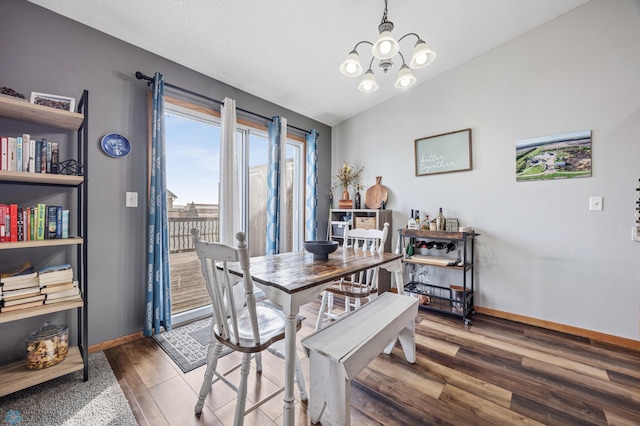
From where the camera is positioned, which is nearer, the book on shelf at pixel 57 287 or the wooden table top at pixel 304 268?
the wooden table top at pixel 304 268

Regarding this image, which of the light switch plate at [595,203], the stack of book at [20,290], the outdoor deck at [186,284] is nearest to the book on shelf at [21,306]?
the stack of book at [20,290]

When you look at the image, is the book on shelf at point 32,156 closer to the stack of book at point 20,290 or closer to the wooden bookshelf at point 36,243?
the wooden bookshelf at point 36,243

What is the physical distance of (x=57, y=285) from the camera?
1.65 m

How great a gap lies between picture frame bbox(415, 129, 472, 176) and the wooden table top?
5.47 feet

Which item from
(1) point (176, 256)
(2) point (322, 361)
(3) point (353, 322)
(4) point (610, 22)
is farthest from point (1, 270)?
(4) point (610, 22)

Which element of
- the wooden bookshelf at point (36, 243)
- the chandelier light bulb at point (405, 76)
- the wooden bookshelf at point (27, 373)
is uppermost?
the chandelier light bulb at point (405, 76)

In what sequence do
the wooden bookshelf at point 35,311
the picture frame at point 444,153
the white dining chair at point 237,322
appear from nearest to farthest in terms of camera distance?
the white dining chair at point 237,322 < the wooden bookshelf at point 35,311 < the picture frame at point 444,153

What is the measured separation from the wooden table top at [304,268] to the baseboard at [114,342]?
1.32 meters

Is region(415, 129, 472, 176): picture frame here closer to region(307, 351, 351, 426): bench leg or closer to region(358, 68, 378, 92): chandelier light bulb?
region(358, 68, 378, 92): chandelier light bulb

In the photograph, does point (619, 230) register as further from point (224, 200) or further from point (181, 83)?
point (181, 83)

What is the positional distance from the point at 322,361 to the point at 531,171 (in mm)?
2763

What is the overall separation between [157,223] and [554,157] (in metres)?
3.71

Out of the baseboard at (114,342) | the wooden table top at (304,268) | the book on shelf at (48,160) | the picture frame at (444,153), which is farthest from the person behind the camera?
the picture frame at (444,153)

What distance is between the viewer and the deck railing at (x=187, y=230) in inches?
103
